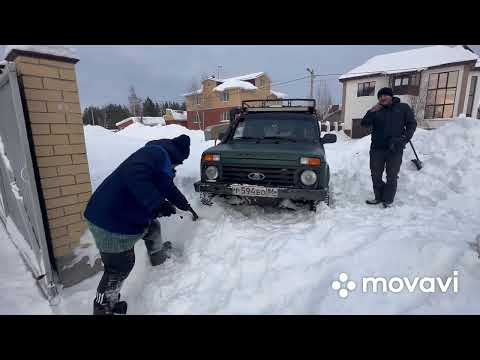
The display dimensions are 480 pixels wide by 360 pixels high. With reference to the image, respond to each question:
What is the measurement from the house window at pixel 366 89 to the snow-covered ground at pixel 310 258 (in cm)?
2115

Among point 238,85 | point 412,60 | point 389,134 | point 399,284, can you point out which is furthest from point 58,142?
point 238,85

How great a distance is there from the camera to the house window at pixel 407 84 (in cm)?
2142

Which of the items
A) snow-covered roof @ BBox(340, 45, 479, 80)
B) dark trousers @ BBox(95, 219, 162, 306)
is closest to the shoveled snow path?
dark trousers @ BBox(95, 219, 162, 306)

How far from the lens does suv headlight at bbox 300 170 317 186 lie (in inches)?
138

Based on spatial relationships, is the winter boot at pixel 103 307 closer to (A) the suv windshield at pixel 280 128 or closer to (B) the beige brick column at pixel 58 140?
(B) the beige brick column at pixel 58 140

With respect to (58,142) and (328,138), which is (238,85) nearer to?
(328,138)

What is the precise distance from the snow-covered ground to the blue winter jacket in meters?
0.89

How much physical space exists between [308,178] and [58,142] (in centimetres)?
304

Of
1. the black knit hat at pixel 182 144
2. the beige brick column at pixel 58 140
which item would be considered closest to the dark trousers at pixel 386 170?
the black knit hat at pixel 182 144

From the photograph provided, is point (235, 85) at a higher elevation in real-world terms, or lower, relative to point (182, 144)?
higher

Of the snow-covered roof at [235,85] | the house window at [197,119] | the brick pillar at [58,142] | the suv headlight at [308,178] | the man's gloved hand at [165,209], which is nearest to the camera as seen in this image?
the brick pillar at [58,142]

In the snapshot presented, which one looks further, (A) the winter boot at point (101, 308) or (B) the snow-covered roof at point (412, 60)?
(B) the snow-covered roof at point (412, 60)

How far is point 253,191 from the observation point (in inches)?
142

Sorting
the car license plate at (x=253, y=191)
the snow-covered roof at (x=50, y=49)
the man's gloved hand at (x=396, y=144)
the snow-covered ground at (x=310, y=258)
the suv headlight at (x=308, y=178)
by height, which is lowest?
the snow-covered ground at (x=310, y=258)
